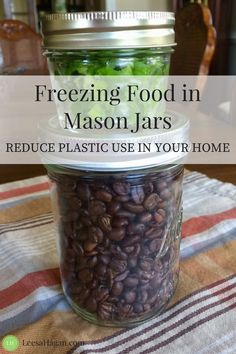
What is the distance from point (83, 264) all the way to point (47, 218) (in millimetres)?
232

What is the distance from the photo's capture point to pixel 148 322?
1.24 feet

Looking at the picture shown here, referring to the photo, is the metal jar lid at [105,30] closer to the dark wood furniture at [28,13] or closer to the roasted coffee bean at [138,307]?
the roasted coffee bean at [138,307]

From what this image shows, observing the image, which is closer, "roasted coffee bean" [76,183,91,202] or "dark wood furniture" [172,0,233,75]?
"roasted coffee bean" [76,183,91,202]

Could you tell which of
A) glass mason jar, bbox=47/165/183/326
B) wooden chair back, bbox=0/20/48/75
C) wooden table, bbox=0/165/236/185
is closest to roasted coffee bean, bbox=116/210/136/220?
glass mason jar, bbox=47/165/183/326

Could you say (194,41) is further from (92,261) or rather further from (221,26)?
(221,26)

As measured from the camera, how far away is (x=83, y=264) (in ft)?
1.21

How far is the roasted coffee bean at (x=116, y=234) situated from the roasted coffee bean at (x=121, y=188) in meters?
0.03

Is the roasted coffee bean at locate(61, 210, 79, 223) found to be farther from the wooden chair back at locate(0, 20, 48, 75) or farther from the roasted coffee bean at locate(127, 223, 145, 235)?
the wooden chair back at locate(0, 20, 48, 75)

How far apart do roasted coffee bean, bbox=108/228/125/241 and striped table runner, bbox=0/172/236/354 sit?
100 millimetres

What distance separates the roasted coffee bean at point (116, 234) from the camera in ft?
1.11

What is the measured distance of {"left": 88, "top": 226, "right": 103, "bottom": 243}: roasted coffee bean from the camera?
344 mm

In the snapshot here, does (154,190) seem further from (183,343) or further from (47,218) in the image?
(47,218)

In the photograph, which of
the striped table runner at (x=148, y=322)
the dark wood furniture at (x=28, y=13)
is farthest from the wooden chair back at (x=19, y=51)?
the dark wood furniture at (x=28, y=13)

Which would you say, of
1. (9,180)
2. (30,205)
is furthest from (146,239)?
(9,180)
